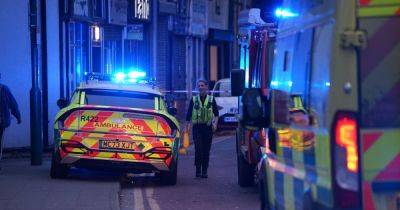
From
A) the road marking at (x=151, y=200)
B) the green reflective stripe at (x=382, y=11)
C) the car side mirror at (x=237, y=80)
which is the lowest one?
the road marking at (x=151, y=200)

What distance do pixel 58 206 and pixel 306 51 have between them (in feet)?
20.3

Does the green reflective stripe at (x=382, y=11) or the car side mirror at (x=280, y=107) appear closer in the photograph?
the green reflective stripe at (x=382, y=11)

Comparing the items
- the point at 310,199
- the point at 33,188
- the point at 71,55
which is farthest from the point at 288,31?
the point at 71,55

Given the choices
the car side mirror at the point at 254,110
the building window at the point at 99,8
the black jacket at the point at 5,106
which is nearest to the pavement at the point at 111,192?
the black jacket at the point at 5,106

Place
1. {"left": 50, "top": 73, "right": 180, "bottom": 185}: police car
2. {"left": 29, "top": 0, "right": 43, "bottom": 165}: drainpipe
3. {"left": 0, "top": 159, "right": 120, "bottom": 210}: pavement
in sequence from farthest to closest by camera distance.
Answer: {"left": 29, "top": 0, "right": 43, "bottom": 165}: drainpipe < {"left": 50, "top": 73, "right": 180, "bottom": 185}: police car < {"left": 0, "top": 159, "right": 120, "bottom": 210}: pavement

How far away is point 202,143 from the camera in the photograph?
50.2ft

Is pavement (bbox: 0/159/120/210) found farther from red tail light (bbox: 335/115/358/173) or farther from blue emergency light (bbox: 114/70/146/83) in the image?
red tail light (bbox: 335/115/358/173)

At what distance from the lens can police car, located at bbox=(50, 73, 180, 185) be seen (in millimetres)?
13141

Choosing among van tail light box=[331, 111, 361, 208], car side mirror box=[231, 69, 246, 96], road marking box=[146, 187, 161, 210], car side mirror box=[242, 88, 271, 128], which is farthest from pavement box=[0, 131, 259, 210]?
van tail light box=[331, 111, 361, 208]

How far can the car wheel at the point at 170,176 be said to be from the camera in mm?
13523

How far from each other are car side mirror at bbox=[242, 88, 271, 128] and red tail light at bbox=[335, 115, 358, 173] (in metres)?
1.81

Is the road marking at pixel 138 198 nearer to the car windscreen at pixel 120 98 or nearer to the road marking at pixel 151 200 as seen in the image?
the road marking at pixel 151 200

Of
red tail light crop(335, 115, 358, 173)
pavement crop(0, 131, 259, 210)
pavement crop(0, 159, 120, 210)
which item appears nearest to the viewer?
red tail light crop(335, 115, 358, 173)

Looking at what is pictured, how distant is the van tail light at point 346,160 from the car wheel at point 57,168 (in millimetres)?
9128
